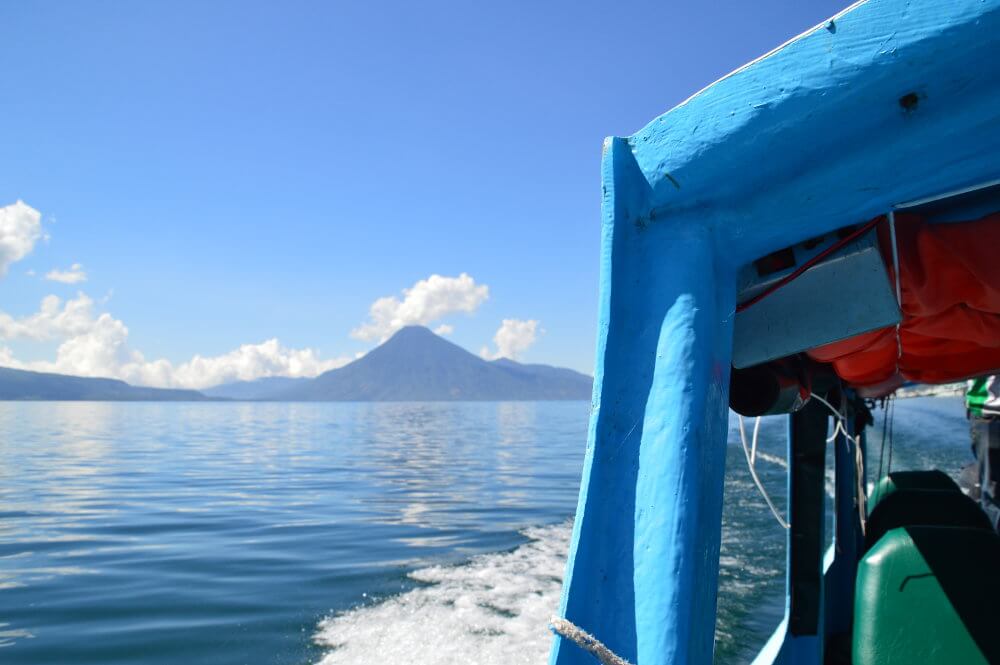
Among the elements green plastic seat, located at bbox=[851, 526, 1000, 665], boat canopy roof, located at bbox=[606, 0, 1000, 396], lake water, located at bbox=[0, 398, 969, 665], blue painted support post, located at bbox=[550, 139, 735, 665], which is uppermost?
boat canopy roof, located at bbox=[606, 0, 1000, 396]

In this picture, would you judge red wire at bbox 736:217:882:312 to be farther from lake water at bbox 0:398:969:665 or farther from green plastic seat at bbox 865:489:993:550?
lake water at bbox 0:398:969:665

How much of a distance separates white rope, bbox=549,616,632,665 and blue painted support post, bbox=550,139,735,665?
0.03 metres

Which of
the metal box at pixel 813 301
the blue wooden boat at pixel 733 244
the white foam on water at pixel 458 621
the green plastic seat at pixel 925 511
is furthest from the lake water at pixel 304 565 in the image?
the metal box at pixel 813 301

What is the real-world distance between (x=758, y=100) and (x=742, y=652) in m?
5.79

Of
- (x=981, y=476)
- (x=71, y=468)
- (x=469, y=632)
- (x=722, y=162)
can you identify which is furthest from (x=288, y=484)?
(x=722, y=162)

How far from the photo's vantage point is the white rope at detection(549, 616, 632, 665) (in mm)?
1202

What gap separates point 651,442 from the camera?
1291 millimetres

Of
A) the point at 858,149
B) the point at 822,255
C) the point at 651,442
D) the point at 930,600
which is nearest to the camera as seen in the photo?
the point at 858,149

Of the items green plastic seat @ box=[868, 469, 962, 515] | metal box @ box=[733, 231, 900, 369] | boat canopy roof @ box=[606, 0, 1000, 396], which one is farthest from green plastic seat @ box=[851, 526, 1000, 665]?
green plastic seat @ box=[868, 469, 962, 515]

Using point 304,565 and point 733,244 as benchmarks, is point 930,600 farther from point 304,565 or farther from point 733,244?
point 304,565

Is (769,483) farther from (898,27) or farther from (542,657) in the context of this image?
(898,27)

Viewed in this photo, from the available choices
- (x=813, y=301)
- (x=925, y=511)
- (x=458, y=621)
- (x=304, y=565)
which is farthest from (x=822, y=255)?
(x=304, y=565)

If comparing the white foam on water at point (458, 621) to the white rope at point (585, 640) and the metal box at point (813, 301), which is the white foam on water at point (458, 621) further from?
the metal box at point (813, 301)

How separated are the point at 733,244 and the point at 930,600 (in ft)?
5.05
